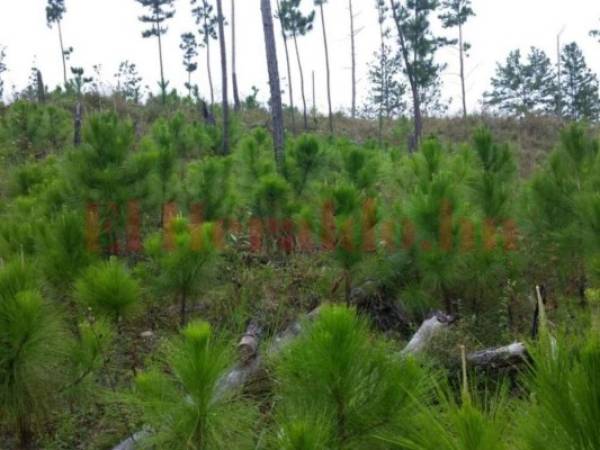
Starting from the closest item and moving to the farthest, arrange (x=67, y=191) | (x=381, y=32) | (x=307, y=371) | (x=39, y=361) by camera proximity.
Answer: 1. (x=307, y=371)
2. (x=39, y=361)
3. (x=67, y=191)
4. (x=381, y=32)

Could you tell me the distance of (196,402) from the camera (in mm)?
1741

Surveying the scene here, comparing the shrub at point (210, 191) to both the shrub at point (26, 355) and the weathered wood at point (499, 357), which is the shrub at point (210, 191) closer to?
the shrub at point (26, 355)

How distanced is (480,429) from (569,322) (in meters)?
2.70

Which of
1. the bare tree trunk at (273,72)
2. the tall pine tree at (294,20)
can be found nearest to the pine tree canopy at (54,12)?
the tall pine tree at (294,20)

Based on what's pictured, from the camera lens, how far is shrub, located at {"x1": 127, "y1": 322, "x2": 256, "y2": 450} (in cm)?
169

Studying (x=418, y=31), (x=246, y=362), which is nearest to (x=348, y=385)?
(x=246, y=362)

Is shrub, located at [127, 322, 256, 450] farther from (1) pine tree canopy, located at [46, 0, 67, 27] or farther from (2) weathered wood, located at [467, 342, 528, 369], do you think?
(1) pine tree canopy, located at [46, 0, 67, 27]

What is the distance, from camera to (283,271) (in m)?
4.81

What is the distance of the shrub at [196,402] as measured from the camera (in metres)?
1.69

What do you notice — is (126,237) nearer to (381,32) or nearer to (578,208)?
(578,208)

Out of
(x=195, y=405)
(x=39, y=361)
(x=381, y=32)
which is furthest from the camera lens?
(x=381, y=32)

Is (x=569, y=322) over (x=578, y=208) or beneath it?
beneath

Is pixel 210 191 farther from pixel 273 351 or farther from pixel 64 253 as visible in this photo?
pixel 273 351

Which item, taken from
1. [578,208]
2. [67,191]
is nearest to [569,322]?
[578,208]
